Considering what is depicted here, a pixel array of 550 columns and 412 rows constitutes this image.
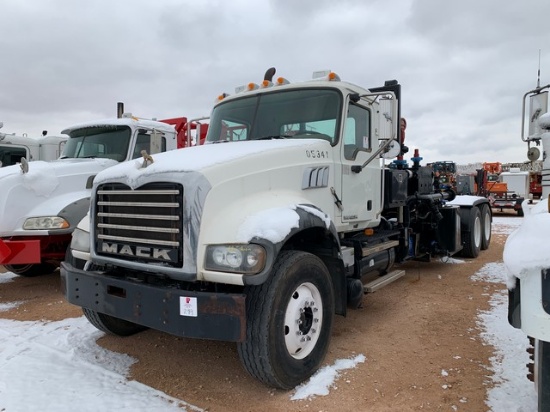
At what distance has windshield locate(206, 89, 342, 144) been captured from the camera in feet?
14.0

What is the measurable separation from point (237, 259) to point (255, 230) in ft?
0.75

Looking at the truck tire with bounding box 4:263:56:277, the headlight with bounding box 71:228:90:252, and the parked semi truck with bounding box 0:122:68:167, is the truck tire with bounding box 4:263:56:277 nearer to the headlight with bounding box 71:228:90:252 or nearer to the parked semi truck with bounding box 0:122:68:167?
the parked semi truck with bounding box 0:122:68:167

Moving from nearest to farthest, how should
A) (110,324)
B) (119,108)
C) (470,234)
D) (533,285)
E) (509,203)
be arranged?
(533,285) < (110,324) < (119,108) < (470,234) < (509,203)

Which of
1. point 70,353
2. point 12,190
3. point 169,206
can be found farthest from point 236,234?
point 12,190

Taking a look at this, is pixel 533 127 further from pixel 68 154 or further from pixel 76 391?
pixel 68 154

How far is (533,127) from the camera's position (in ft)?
11.4

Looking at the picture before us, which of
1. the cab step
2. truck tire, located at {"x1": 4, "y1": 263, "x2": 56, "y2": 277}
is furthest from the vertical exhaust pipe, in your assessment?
the cab step

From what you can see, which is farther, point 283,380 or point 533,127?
point 533,127

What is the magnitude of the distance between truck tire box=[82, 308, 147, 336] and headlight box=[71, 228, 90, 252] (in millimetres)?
635

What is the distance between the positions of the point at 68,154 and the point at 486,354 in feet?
21.6

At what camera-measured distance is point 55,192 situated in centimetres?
591

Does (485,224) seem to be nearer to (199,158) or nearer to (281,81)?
(281,81)

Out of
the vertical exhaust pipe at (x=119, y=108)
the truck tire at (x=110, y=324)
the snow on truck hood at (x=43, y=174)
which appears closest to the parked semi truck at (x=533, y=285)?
the truck tire at (x=110, y=324)

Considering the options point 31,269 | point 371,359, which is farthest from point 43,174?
point 371,359
